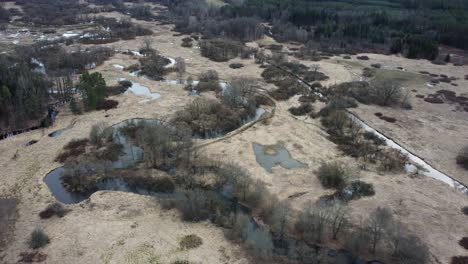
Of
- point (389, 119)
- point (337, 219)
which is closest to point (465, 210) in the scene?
point (337, 219)

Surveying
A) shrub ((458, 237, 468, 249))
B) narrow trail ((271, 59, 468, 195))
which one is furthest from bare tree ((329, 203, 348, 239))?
narrow trail ((271, 59, 468, 195))

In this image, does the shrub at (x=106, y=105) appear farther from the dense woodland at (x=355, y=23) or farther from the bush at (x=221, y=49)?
the dense woodland at (x=355, y=23)

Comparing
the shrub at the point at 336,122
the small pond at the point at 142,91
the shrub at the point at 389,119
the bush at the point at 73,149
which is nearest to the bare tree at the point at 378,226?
the shrub at the point at 336,122

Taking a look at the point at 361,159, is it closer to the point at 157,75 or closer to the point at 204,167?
the point at 204,167

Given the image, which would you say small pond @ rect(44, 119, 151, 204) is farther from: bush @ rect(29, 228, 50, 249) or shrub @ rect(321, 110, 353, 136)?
shrub @ rect(321, 110, 353, 136)

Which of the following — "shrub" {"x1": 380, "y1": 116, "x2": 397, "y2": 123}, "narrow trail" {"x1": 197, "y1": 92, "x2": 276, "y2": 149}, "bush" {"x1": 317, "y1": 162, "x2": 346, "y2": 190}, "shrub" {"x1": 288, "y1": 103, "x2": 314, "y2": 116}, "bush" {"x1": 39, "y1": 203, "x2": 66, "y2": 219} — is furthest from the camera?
"shrub" {"x1": 288, "y1": 103, "x2": 314, "y2": 116}

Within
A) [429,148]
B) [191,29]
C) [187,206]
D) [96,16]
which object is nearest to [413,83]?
[429,148]
